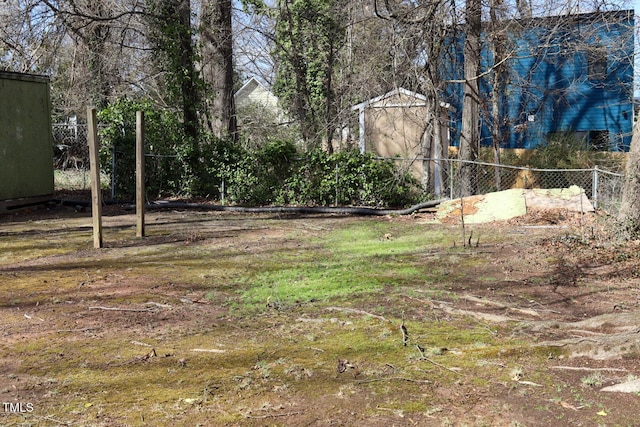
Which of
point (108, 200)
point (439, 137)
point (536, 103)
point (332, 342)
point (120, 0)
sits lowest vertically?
point (332, 342)

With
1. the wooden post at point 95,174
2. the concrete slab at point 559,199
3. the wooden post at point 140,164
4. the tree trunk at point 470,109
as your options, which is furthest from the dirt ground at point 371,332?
the tree trunk at point 470,109

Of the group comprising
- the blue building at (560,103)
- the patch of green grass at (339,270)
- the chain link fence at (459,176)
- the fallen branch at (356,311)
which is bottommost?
the fallen branch at (356,311)

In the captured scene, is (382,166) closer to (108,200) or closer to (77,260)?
A: (108,200)

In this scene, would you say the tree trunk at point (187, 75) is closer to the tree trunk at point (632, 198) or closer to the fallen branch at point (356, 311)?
the tree trunk at point (632, 198)

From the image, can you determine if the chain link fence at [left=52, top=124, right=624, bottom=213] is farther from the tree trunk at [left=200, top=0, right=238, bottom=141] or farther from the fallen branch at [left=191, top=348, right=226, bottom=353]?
the fallen branch at [left=191, top=348, right=226, bottom=353]

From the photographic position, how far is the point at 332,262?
25.4 feet

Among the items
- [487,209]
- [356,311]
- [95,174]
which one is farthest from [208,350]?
[487,209]

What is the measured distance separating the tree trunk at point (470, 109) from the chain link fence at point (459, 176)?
99mm

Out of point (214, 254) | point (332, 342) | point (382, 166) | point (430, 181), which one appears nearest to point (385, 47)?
point (382, 166)

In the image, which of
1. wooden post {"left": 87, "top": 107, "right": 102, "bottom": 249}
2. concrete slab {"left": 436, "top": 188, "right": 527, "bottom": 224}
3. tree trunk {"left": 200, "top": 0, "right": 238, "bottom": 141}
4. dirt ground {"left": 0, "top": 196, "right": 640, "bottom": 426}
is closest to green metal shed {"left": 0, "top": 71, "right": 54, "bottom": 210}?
tree trunk {"left": 200, "top": 0, "right": 238, "bottom": 141}

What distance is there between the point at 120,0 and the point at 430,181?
9.79 meters

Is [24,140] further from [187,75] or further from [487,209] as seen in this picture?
[487,209]

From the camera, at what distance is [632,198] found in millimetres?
7980

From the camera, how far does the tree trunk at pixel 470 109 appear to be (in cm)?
1379
